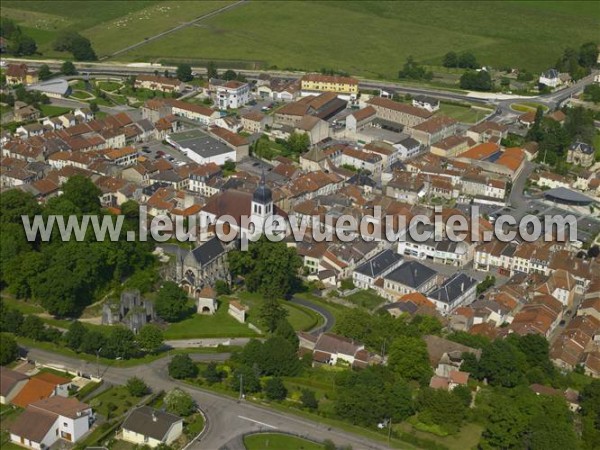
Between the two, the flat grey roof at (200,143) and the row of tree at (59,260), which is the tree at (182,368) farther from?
the flat grey roof at (200,143)

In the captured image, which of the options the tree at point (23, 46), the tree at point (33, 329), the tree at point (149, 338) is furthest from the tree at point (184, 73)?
the tree at point (149, 338)

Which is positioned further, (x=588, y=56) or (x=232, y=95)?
(x=588, y=56)

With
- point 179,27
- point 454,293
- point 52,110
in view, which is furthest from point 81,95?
point 454,293

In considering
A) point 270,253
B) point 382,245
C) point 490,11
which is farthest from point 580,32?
point 270,253

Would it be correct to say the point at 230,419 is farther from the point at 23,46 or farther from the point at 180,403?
the point at 23,46

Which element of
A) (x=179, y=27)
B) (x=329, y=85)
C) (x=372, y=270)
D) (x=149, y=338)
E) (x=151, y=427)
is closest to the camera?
(x=151, y=427)

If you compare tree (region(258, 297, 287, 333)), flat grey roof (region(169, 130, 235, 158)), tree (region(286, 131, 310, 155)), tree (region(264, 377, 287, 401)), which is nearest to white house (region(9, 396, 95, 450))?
tree (region(264, 377, 287, 401))

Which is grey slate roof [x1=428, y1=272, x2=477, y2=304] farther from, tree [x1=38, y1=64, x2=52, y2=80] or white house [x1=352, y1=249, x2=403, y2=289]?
tree [x1=38, y1=64, x2=52, y2=80]
